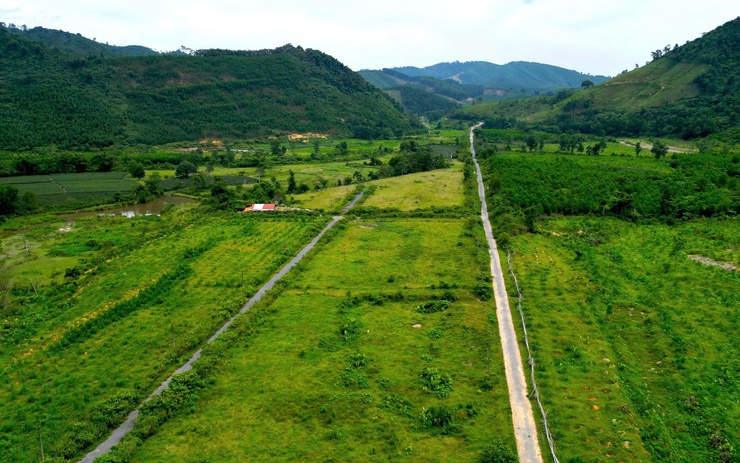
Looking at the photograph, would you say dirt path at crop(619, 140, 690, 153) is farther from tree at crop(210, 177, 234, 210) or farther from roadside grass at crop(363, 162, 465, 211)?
tree at crop(210, 177, 234, 210)

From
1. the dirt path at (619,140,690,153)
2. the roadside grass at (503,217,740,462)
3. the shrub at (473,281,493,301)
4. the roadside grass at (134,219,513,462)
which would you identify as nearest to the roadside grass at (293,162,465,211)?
A: the roadside grass at (503,217,740,462)

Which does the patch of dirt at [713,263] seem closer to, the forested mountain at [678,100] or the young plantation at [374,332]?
the young plantation at [374,332]

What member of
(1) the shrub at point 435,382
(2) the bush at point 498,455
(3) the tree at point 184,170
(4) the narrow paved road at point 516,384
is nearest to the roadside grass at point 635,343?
(4) the narrow paved road at point 516,384

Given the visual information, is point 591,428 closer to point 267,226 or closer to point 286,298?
point 286,298

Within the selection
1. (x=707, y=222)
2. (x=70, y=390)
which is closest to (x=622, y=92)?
(x=707, y=222)

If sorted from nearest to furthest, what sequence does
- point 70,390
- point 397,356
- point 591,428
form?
point 591,428, point 70,390, point 397,356

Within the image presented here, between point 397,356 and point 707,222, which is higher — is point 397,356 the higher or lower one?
the lower one

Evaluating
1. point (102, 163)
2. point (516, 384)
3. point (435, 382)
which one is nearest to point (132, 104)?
point (102, 163)
